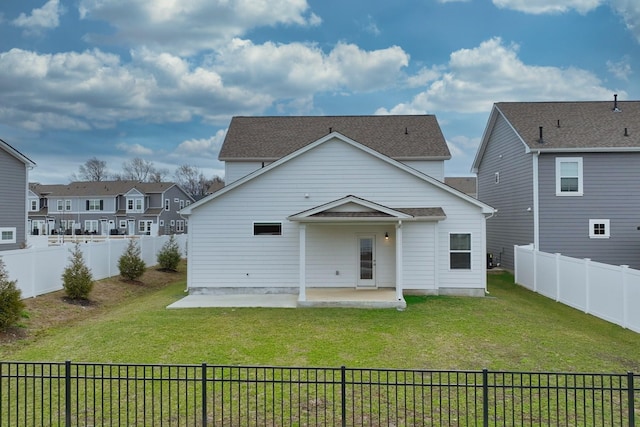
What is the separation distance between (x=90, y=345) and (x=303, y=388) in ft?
16.9

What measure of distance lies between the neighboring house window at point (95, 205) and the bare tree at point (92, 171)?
31.1 meters

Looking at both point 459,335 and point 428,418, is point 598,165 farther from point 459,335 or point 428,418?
point 428,418

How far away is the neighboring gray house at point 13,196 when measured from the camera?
797 inches

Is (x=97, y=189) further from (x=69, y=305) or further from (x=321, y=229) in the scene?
(x=321, y=229)

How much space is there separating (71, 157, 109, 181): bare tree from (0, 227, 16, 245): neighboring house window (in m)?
65.4

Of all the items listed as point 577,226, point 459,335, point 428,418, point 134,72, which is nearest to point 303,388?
point 428,418

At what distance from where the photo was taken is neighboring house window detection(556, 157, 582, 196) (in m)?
17.6

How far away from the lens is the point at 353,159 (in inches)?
591

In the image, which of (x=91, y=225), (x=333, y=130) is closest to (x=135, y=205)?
(x=91, y=225)

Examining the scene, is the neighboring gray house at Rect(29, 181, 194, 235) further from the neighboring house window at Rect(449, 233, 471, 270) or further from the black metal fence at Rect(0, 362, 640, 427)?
the black metal fence at Rect(0, 362, 640, 427)

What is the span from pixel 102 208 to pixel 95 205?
108 centimetres

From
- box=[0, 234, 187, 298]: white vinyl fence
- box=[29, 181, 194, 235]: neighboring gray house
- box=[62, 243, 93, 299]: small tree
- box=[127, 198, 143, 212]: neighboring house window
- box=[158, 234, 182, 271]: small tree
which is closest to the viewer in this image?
box=[0, 234, 187, 298]: white vinyl fence

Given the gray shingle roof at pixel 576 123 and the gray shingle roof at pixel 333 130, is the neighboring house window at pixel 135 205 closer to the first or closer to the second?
the gray shingle roof at pixel 333 130

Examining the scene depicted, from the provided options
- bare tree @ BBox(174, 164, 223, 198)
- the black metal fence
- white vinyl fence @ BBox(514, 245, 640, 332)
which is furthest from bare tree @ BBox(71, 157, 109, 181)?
the black metal fence
